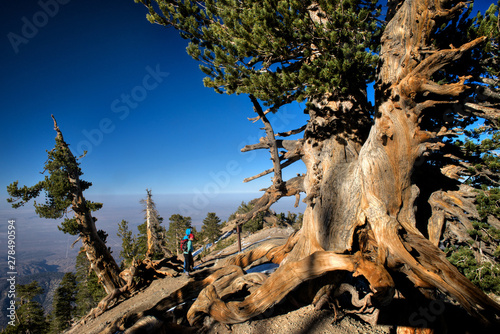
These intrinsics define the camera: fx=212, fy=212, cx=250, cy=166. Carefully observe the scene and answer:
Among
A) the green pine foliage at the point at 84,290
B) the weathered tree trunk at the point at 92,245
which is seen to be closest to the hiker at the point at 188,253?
the weathered tree trunk at the point at 92,245

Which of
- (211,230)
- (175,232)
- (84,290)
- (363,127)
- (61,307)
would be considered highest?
(363,127)

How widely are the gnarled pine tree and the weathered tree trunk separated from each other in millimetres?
10153

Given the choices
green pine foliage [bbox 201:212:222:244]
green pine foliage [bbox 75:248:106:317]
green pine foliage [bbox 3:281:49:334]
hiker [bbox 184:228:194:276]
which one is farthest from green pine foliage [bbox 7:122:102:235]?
green pine foliage [bbox 201:212:222:244]

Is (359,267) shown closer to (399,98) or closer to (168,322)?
(399,98)

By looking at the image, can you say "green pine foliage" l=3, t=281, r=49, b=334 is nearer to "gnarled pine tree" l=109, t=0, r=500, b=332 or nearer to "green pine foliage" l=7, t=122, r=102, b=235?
"green pine foliage" l=7, t=122, r=102, b=235

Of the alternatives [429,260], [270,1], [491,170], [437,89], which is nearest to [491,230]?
[491,170]

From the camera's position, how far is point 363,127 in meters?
5.77

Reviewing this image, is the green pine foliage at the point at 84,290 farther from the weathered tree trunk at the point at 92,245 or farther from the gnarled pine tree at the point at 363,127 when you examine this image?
the gnarled pine tree at the point at 363,127

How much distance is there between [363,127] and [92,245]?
51.6 feet

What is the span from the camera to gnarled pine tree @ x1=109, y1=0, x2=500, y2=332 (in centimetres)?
406

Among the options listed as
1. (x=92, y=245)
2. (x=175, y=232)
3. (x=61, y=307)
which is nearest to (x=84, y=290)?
(x=61, y=307)

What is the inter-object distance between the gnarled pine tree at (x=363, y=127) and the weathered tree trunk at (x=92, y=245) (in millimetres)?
10153

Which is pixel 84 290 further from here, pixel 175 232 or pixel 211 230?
pixel 211 230

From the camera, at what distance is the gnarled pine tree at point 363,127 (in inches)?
160
